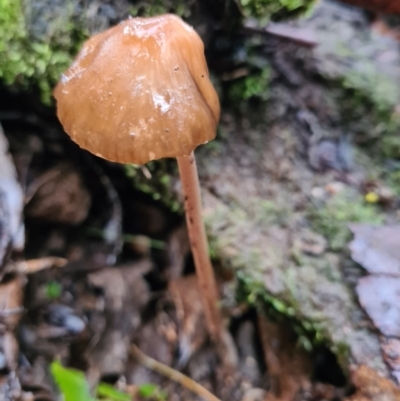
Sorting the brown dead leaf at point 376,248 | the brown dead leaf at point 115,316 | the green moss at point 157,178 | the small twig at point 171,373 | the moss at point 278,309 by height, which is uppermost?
the green moss at point 157,178

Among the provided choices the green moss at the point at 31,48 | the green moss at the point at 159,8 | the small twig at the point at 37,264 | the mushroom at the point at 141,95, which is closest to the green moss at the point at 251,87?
the green moss at the point at 159,8

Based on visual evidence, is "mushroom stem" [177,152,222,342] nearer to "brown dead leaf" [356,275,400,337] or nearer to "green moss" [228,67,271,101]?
"brown dead leaf" [356,275,400,337]

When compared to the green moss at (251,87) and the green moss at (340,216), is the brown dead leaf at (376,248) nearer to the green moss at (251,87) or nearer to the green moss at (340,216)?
the green moss at (340,216)

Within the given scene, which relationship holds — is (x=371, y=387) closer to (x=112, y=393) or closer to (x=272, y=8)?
(x=112, y=393)

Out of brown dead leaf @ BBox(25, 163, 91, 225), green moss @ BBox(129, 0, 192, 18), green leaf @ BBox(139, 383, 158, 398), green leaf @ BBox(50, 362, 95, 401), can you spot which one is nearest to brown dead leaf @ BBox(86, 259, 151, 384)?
green leaf @ BBox(139, 383, 158, 398)

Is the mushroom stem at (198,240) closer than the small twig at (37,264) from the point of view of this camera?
Yes

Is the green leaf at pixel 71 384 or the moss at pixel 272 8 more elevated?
the moss at pixel 272 8

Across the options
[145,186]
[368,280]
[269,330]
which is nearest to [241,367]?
[269,330]
